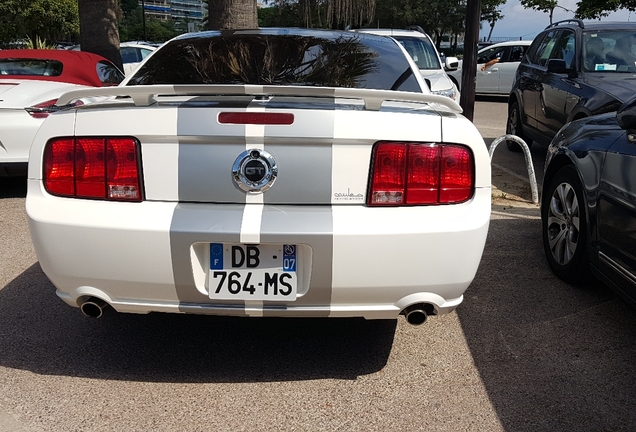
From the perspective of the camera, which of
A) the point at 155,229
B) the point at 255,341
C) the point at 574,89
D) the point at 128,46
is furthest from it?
the point at 128,46

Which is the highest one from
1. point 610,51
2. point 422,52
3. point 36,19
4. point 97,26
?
point 36,19

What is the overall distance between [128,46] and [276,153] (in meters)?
15.0

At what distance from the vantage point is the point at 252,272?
2.77 metres

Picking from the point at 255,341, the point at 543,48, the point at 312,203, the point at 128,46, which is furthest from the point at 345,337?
the point at 128,46

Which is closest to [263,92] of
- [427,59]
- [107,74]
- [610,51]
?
[610,51]

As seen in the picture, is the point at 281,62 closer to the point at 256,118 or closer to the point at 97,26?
the point at 256,118

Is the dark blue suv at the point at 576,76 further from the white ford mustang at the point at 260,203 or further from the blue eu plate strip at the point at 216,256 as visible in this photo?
the blue eu plate strip at the point at 216,256

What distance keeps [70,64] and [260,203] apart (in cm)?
562

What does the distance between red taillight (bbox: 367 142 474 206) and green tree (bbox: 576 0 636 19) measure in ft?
127

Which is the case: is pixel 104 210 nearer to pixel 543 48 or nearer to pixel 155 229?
pixel 155 229

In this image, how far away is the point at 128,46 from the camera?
1659 cm

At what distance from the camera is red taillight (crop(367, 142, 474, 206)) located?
2.79 meters

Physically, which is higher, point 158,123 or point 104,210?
point 158,123

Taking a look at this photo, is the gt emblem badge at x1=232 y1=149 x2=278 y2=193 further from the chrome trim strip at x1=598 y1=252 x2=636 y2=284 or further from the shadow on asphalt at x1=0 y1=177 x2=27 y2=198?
the shadow on asphalt at x1=0 y1=177 x2=27 y2=198
